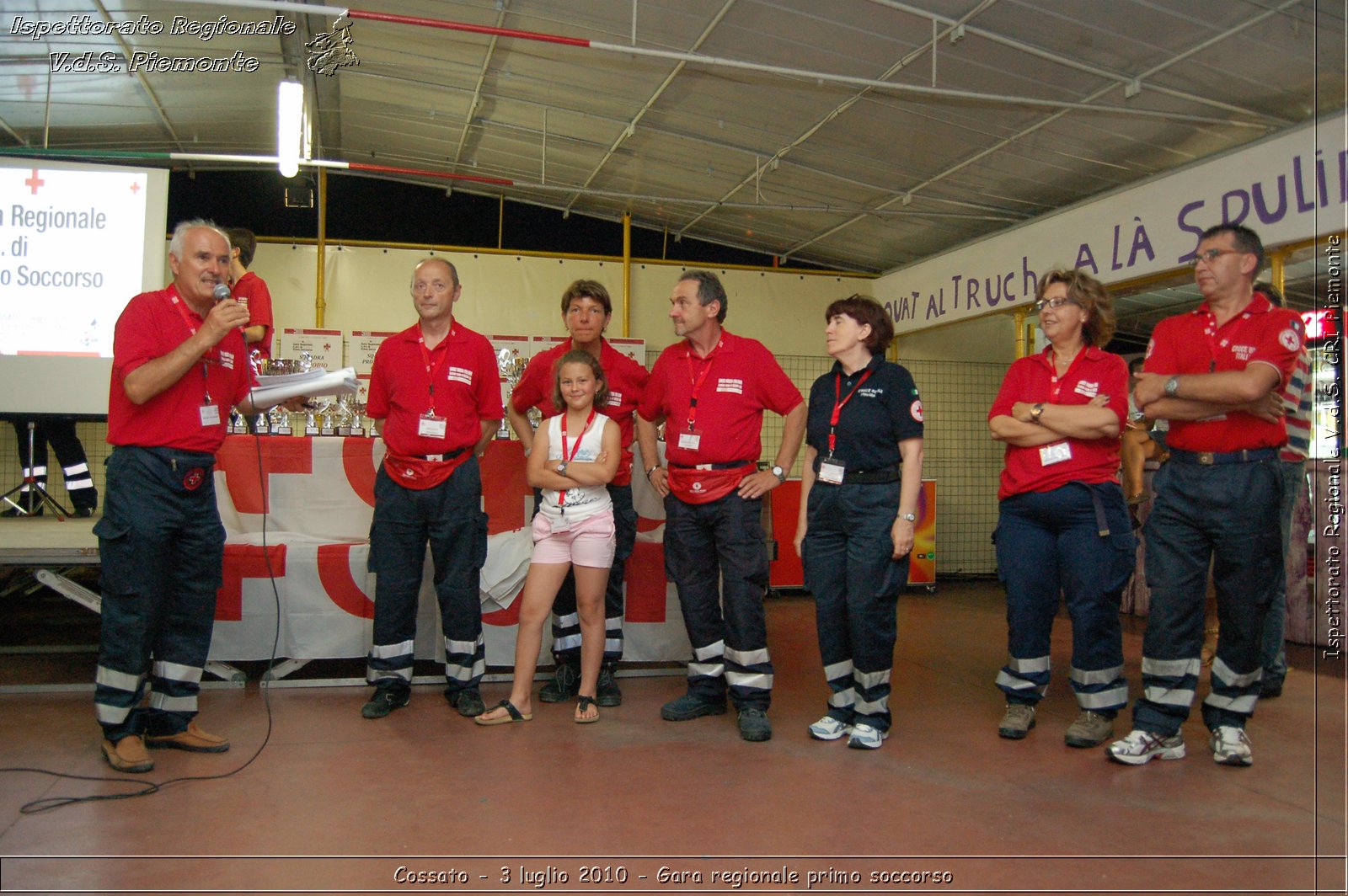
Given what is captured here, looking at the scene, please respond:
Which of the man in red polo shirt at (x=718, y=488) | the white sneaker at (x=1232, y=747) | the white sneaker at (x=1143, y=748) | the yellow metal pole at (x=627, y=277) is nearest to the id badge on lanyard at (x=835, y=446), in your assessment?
the man in red polo shirt at (x=718, y=488)

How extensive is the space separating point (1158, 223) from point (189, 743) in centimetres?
580

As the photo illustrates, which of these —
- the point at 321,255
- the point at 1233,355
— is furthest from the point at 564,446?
the point at 321,255

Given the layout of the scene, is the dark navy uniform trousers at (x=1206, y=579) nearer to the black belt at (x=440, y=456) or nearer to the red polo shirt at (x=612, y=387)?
the red polo shirt at (x=612, y=387)

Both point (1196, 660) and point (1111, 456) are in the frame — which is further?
point (1111, 456)

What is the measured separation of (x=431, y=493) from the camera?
3619mm

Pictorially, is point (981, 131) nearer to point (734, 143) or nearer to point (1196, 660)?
point (734, 143)

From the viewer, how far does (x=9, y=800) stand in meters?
2.63

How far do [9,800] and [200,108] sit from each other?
6.80 metres

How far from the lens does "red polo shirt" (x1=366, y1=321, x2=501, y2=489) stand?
3.62 m

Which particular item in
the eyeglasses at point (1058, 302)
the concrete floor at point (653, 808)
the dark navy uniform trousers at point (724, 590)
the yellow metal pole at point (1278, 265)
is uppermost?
the yellow metal pole at point (1278, 265)

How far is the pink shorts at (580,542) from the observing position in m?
3.62

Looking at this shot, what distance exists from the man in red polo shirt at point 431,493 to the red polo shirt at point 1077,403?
201 centimetres

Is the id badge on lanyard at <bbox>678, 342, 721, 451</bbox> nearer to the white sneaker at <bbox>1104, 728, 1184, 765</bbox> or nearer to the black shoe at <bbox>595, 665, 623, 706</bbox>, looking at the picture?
the black shoe at <bbox>595, 665, 623, 706</bbox>

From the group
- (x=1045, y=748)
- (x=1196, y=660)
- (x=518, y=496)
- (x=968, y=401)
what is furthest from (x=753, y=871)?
(x=968, y=401)
